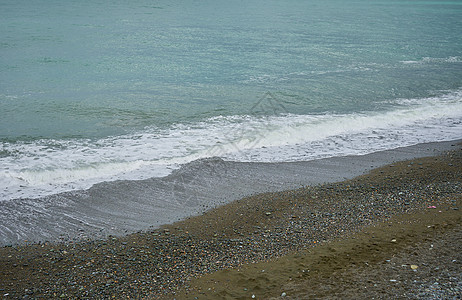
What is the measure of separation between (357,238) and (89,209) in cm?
433

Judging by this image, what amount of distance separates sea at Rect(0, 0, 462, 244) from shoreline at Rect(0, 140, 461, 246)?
0.22 ft

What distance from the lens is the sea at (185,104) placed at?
340 inches

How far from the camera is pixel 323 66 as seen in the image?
2083 centimetres

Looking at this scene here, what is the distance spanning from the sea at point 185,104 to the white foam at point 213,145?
37 mm

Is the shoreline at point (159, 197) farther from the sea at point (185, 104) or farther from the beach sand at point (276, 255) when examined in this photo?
the beach sand at point (276, 255)

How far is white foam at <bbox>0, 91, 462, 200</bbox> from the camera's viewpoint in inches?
332

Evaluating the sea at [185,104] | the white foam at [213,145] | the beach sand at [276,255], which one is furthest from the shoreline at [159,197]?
the white foam at [213,145]

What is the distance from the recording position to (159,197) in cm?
745

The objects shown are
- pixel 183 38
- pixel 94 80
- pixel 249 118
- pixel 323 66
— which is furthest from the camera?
pixel 183 38

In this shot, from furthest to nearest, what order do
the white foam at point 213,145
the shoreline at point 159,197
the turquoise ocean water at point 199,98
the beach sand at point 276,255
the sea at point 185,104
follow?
the turquoise ocean water at point 199,98, the sea at point 185,104, the white foam at point 213,145, the shoreline at point 159,197, the beach sand at point 276,255

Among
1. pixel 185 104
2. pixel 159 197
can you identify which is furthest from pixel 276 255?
pixel 185 104

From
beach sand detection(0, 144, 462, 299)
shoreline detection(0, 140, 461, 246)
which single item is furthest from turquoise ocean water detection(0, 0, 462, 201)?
beach sand detection(0, 144, 462, 299)

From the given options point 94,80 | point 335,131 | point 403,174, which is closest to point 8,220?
point 403,174

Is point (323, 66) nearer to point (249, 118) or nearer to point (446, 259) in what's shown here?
point (249, 118)
